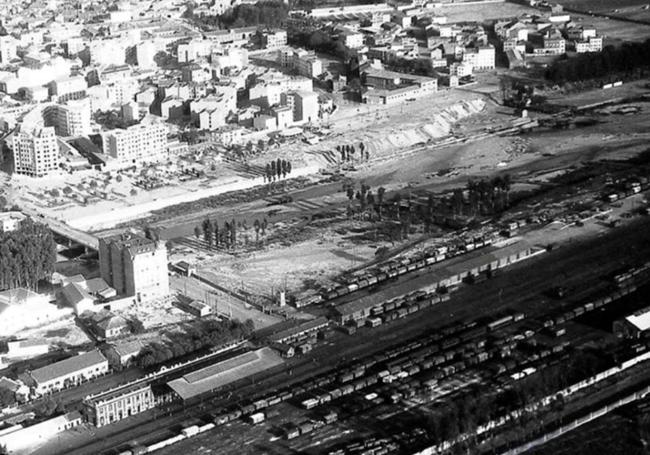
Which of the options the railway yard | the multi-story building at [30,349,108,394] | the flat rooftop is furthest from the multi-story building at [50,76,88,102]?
the flat rooftop

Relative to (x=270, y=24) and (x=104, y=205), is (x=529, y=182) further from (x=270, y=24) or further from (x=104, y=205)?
(x=270, y=24)

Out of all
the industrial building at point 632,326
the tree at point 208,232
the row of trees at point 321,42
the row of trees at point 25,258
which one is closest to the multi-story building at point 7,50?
the row of trees at point 321,42

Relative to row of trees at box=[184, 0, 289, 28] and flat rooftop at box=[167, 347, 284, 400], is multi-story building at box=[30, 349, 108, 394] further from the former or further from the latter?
row of trees at box=[184, 0, 289, 28]

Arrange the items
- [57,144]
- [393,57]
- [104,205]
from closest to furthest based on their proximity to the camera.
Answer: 1. [104,205]
2. [57,144]
3. [393,57]

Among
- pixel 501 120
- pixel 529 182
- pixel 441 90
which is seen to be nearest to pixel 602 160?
pixel 529 182

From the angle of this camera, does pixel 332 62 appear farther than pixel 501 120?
Yes

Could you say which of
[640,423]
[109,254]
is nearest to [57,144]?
[109,254]

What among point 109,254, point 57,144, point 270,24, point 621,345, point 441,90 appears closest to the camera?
point 621,345
